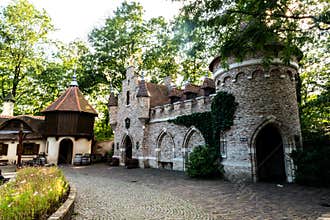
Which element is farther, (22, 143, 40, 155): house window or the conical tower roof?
(22, 143, 40, 155): house window

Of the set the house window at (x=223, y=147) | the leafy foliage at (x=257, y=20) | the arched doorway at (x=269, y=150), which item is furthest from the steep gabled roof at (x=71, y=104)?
the leafy foliage at (x=257, y=20)

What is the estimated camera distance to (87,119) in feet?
82.9

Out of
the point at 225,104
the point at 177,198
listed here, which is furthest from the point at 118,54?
the point at 177,198

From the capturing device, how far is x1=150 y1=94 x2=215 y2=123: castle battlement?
15.8 metres

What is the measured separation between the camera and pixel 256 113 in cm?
A: 1191

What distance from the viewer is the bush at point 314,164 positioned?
996 centimetres

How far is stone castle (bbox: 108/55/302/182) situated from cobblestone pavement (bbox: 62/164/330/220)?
2161 millimetres

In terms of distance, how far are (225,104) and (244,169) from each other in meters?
3.92

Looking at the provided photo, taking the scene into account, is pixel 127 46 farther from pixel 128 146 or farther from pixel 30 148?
pixel 30 148

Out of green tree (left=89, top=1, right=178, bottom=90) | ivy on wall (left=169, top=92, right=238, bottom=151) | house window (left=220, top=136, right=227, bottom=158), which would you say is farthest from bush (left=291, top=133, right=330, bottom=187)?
green tree (left=89, top=1, right=178, bottom=90)

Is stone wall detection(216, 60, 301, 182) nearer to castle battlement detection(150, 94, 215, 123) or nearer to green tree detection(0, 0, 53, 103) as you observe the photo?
castle battlement detection(150, 94, 215, 123)

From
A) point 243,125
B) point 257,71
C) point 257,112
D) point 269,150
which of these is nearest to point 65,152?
point 243,125

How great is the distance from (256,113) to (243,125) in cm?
98

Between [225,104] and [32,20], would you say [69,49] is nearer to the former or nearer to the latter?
[32,20]
